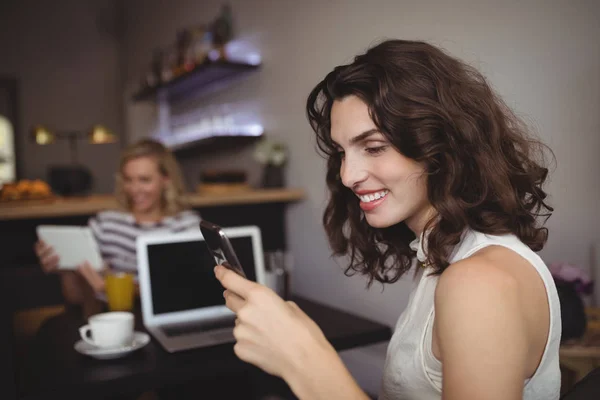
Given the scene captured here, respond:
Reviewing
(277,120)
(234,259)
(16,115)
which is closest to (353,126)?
(234,259)

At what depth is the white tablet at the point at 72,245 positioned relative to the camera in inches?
70.9

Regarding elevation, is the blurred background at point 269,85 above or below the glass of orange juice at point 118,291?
above

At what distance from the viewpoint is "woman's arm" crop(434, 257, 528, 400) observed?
633 millimetres

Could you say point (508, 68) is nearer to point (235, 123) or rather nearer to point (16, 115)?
point (235, 123)

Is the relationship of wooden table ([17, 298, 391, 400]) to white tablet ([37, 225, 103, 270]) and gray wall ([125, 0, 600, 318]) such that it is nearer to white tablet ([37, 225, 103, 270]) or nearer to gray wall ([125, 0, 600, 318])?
white tablet ([37, 225, 103, 270])

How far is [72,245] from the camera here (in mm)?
1837

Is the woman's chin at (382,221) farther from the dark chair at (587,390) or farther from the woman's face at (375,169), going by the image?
the dark chair at (587,390)

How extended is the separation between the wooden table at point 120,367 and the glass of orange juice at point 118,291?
0.22 meters

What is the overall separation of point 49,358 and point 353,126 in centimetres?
93

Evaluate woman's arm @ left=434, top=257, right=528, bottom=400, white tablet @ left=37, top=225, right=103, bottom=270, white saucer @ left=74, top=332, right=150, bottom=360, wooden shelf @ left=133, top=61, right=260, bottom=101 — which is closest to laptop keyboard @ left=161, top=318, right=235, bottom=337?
white saucer @ left=74, top=332, right=150, bottom=360

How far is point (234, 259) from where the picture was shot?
0.82m

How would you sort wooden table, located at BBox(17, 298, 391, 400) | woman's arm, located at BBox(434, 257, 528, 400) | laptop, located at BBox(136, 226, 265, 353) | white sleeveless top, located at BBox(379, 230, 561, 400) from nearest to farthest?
woman's arm, located at BBox(434, 257, 528, 400) < white sleeveless top, located at BBox(379, 230, 561, 400) < wooden table, located at BBox(17, 298, 391, 400) < laptop, located at BBox(136, 226, 265, 353)

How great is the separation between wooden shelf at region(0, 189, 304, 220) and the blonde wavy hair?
0.15 m

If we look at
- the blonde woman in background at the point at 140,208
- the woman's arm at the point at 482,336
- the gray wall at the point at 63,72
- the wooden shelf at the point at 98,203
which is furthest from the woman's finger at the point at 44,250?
the gray wall at the point at 63,72
